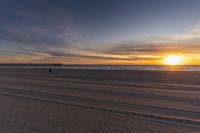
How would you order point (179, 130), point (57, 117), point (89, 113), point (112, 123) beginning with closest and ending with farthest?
point (179, 130) < point (112, 123) < point (57, 117) < point (89, 113)

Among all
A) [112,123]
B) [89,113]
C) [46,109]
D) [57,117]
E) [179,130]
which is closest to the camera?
[179,130]

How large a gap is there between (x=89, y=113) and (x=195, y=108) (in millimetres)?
4973

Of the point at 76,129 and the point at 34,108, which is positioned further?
the point at 34,108

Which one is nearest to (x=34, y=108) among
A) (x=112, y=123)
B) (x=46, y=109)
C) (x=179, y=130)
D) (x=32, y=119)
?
(x=46, y=109)

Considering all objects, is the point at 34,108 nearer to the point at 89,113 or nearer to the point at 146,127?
the point at 89,113

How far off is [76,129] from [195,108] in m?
5.74

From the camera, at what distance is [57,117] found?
6.23 m

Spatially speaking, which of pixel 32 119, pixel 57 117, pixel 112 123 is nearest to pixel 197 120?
pixel 112 123

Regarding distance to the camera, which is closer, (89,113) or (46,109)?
(89,113)

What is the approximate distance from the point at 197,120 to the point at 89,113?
4.10 m

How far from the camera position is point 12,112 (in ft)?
22.2

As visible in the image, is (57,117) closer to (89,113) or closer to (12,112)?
(89,113)

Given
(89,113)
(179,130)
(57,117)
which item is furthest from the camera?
(89,113)

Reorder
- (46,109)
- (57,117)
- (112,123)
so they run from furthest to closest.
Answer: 1. (46,109)
2. (57,117)
3. (112,123)
